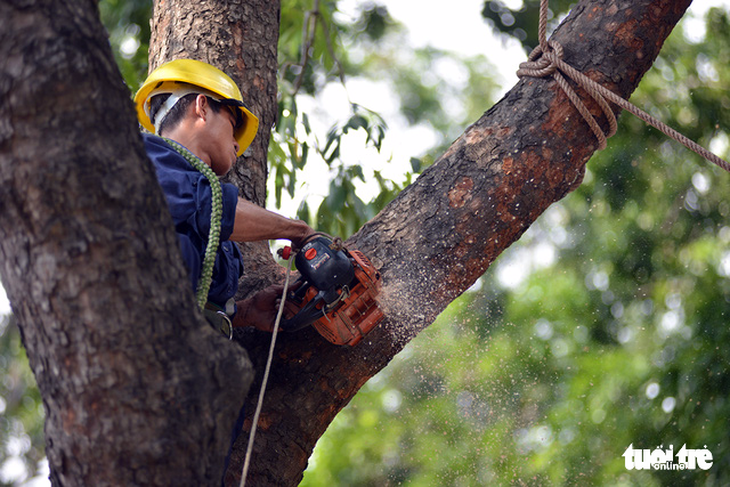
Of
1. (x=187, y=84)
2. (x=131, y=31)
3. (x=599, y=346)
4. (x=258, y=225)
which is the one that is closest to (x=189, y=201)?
(x=258, y=225)

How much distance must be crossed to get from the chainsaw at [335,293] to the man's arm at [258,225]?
0.25 ft

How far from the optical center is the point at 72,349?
1176 mm

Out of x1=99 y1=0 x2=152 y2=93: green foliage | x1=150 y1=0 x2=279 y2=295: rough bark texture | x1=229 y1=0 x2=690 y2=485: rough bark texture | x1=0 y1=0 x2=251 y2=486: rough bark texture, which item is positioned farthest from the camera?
x1=99 y1=0 x2=152 y2=93: green foliage

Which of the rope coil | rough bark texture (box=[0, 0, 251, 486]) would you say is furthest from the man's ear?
the rope coil

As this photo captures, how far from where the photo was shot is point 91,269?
1155 mm

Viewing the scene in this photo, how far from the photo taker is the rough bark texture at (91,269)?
1.12 meters

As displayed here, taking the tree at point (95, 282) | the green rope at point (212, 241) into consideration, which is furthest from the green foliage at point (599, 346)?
the tree at point (95, 282)

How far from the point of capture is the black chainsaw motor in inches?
77.8

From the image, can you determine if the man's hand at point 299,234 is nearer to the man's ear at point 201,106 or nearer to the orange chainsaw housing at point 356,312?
the orange chainsaw housing at point 356,312

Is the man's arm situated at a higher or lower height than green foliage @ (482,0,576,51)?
higher

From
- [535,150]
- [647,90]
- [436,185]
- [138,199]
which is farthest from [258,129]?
[647,90]

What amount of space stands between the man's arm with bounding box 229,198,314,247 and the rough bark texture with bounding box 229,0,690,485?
30 centimetres

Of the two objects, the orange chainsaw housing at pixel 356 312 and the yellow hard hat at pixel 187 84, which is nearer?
the orange chainsaw housing at pixel 356 312

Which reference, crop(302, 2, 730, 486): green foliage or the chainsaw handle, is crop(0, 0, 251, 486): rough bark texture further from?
crop(302, 2, 730, 486): green foliage
